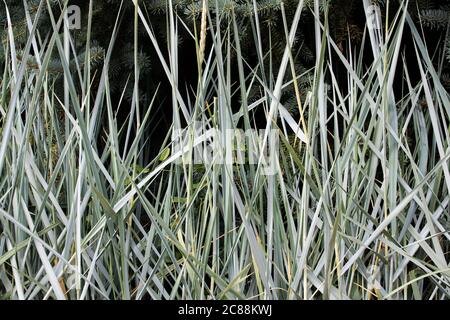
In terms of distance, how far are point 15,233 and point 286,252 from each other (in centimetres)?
55

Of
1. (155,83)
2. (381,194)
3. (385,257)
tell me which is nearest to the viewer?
(385,257)

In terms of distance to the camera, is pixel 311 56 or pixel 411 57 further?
pixel 411 57

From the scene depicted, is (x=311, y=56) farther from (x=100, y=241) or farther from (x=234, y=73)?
(x=100, y=241)

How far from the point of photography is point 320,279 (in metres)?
1.16

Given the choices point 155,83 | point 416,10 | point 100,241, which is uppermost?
point 416,10

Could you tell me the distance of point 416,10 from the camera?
1.62 metres

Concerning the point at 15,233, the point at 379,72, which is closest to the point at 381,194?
the point at 379,72

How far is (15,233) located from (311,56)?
2.97 ft

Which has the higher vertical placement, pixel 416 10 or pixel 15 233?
pixel 416 10
